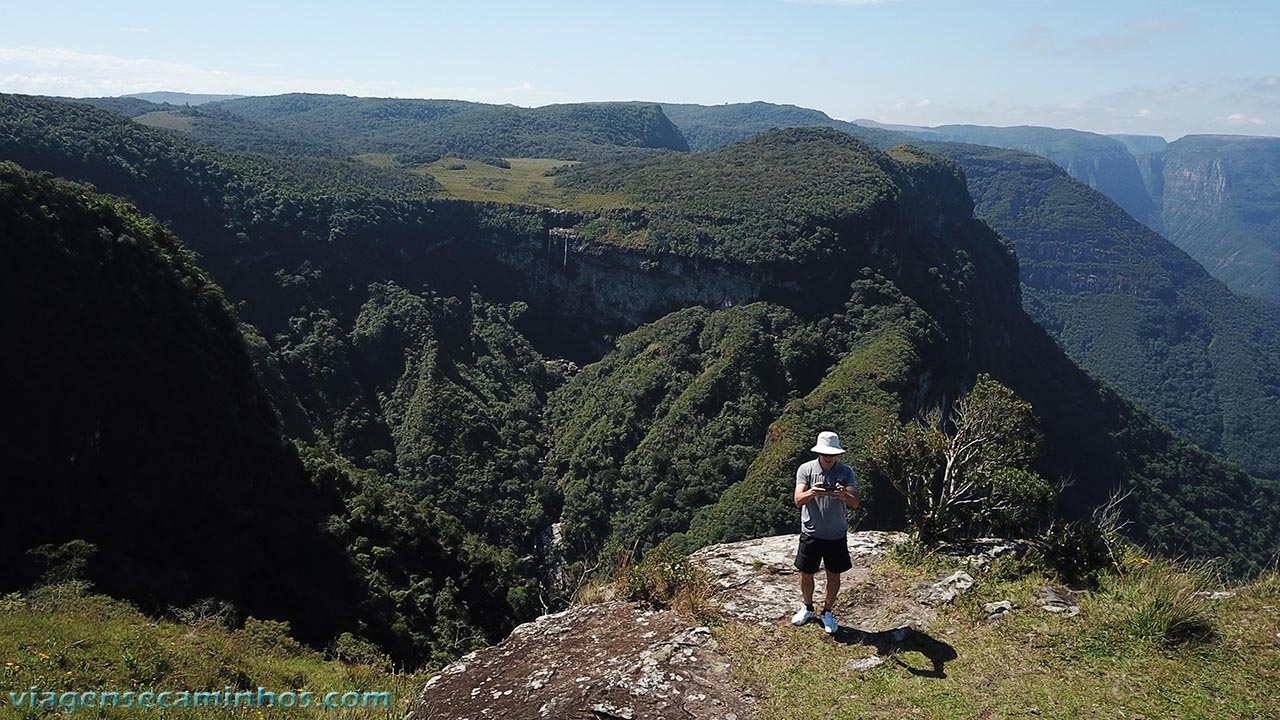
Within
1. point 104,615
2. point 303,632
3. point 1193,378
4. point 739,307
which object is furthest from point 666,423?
point 1193,378

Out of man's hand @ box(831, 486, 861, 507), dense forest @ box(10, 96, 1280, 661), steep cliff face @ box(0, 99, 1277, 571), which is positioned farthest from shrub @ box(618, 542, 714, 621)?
steep cliff face @ box(0, 99, 1277, 571)

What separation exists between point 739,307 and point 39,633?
73.9 m

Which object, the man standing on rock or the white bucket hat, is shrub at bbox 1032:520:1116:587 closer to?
the man standing on rock

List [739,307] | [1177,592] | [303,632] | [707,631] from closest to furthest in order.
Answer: [1177,592]
[707,631]
[303,632]
[739,307]

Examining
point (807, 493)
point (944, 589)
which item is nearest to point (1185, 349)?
point (944, 589)

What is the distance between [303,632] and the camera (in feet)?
76.8

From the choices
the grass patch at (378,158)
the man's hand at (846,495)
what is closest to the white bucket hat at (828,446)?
the man's hand at (846,495)

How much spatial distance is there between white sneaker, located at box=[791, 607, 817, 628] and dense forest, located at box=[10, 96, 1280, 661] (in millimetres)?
18326

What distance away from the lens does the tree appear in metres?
12.5

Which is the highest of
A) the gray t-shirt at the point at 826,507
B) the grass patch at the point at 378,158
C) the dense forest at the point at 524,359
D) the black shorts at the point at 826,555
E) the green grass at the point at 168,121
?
the green grass at the point at 168,121

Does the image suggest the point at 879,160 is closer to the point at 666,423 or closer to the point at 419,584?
the point at 666,423

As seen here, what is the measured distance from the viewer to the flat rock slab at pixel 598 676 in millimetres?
8570

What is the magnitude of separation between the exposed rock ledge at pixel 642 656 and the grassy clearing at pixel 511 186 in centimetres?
9208

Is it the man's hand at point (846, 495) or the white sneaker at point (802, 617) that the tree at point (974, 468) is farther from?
the white sneaker at point (802, 617)
